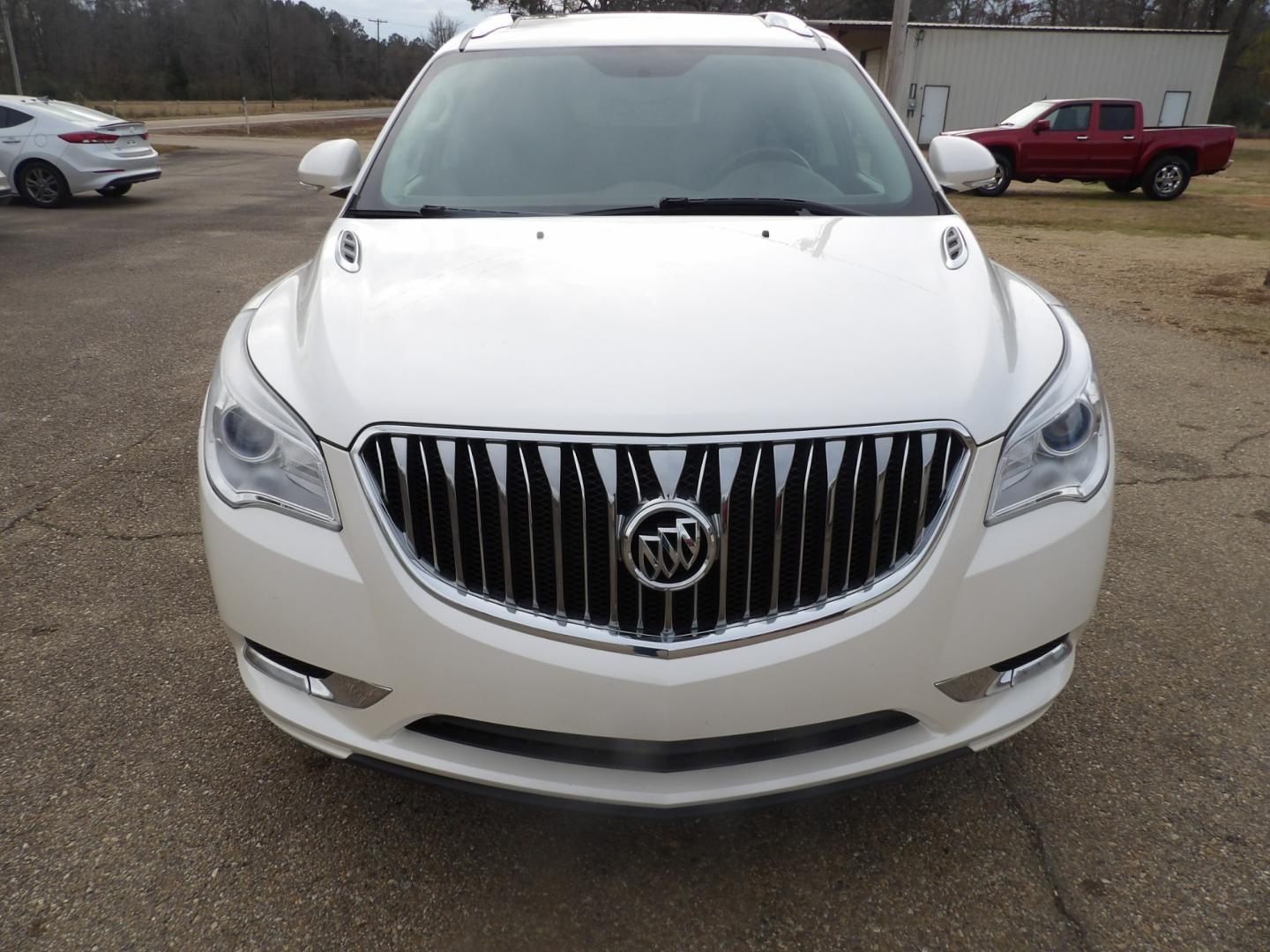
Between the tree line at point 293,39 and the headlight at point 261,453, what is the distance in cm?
3505

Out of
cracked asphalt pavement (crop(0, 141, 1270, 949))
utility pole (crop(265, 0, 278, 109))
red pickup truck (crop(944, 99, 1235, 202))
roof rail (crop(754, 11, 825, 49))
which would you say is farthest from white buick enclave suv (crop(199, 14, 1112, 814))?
utility pole (crop(265, 0, 278, 109))

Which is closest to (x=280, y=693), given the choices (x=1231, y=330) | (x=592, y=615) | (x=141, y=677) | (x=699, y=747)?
(x=592, y=615)

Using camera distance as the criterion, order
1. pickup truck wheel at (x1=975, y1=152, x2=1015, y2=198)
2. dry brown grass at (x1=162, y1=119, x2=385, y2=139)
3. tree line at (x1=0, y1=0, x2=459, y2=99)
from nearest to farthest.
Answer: pickup truck wheel at (x1=975, y1=152, x2=1015, y2=198), dry brown grass at (x1=162, y1=119, x2=385, y2=139), tree line at (x1=0, y1=0, x2=459, y2=99)

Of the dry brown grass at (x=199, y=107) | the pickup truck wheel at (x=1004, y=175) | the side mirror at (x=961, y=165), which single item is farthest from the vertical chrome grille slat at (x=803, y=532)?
the dry brown grass at (x=199, y=107)

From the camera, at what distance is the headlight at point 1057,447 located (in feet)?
5.82

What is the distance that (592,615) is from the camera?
1.69m

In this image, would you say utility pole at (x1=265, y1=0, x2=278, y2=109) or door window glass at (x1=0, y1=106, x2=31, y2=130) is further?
utility pole at (x1=265, y1=0, x2=278, y2=109)

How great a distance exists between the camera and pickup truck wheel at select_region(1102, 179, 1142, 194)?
658 inches

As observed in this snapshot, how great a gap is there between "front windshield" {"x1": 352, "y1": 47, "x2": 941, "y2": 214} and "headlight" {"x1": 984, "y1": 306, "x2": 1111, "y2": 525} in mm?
870

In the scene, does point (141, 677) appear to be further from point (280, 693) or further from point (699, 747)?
point (699, 747)

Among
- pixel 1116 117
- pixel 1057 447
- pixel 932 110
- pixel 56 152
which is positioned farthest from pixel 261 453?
pixel 932 110

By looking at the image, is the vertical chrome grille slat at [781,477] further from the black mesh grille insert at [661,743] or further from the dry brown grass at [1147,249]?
the dry brown grass at [1147,249]

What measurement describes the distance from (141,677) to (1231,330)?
7360 mm

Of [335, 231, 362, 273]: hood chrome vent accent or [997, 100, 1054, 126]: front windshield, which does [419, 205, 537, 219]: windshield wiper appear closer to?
[335, 231, 362, 273]: hood chrome vent accent
